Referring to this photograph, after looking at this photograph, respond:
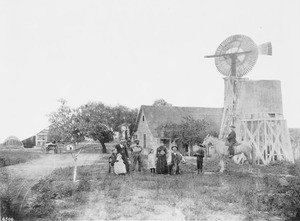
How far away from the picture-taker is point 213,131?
28.3 meters

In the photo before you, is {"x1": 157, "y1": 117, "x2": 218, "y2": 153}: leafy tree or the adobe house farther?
the adobe house

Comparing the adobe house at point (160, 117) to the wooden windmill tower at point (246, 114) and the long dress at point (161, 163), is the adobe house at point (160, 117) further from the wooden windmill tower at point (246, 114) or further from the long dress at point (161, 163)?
the long dress at point (161, 163)

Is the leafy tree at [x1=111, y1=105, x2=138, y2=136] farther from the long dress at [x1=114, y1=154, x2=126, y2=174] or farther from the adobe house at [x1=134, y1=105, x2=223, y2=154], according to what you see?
the long dress at [x1=114, y1=154, x2=126, y2=174]

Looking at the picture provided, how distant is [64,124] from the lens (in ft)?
37.8

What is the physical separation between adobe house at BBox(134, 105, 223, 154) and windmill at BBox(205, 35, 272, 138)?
9286 millimetres

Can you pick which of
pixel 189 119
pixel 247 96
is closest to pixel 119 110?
pixel 189 119

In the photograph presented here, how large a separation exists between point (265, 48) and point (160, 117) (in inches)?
586

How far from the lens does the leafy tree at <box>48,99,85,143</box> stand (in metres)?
11.5

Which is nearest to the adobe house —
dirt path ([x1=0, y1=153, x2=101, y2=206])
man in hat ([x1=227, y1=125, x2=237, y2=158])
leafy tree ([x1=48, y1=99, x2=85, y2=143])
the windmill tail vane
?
dirt path ([x1=0, y1=153, x2=101, y2=206])

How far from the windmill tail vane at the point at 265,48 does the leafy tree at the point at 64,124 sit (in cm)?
1269

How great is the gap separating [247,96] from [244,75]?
498cm

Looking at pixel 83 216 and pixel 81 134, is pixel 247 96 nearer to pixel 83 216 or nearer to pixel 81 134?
pixel 81 134

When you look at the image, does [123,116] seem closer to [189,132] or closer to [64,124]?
[189,132]

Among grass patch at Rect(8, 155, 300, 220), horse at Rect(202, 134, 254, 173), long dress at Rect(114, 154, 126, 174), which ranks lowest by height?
grass patch at Rect(8, 155, 300, 220)
